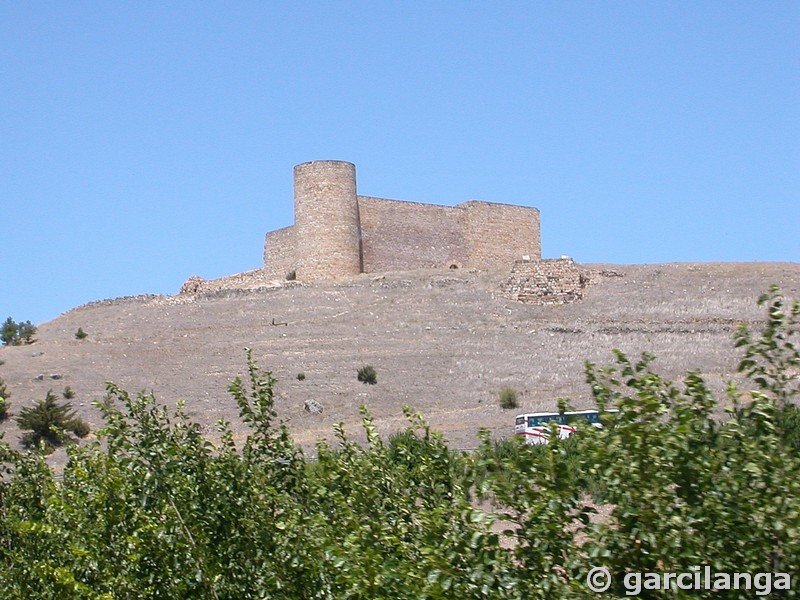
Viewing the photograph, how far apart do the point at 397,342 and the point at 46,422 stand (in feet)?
36.5

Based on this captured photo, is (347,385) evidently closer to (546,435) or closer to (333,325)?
(333,325)

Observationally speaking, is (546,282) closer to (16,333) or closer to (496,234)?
(496,234)

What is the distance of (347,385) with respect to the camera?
3091 cm

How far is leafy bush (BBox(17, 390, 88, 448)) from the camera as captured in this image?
88.1 ft

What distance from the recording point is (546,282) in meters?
40.3

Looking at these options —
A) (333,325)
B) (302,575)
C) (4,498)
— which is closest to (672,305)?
(333,325)

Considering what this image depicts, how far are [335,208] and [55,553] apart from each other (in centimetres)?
3438

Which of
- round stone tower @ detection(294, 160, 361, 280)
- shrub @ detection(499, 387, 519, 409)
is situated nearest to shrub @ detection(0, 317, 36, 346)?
round stone tower @ detection(294, 160, 361, 280)

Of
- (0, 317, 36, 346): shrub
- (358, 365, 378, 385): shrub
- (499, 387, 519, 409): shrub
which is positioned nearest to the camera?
(499, 387, 519, 409): shrub

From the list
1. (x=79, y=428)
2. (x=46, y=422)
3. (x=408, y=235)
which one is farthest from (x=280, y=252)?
(x=46, y=422)

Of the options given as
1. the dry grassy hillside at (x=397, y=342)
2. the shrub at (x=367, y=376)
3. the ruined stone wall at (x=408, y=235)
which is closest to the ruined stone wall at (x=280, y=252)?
the ruined stone wall at (x=408, y=235)

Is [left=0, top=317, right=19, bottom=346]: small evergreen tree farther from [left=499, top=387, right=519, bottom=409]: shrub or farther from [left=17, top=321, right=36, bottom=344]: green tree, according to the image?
[left=499, top=387, right=519, bottom=409]: shrub

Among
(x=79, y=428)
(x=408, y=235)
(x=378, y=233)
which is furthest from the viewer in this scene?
(x=408, y=235)

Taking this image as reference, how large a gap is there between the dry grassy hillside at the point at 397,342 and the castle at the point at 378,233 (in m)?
2.26
